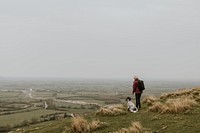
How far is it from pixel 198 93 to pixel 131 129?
1288cm

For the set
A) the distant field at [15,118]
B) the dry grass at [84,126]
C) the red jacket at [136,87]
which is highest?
the red jacket at [136,87]

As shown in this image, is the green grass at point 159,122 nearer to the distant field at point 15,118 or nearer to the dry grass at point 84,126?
the dry grass at point 84,126

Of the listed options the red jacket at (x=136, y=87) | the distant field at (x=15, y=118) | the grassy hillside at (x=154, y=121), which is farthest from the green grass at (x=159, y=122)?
the distant field at (x=15, y=118)

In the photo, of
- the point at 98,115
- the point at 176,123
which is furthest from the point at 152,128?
the point at 98,115

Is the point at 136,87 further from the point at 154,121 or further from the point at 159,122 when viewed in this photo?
→ the point at 159,122

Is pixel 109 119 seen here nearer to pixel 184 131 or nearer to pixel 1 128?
pixel 184 131

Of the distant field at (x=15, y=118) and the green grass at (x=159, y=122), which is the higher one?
the green grass at (x=159, y=122)

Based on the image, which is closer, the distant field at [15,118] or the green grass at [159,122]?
the green grass at [159,122]

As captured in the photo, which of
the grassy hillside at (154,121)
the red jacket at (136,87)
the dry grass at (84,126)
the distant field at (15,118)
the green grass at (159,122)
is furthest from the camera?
the distant field at (15,118)

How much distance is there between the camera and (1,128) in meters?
55.5

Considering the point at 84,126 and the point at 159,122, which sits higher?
the point at 159,122

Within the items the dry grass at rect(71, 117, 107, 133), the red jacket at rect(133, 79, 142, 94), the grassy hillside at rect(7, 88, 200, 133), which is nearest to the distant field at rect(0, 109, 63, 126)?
the red jacket at rect(133, 79, 142, 94)

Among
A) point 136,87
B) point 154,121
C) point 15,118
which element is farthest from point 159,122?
point 15,118

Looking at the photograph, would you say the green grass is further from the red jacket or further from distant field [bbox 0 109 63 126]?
distant field [bbox 0 109 63 126]
